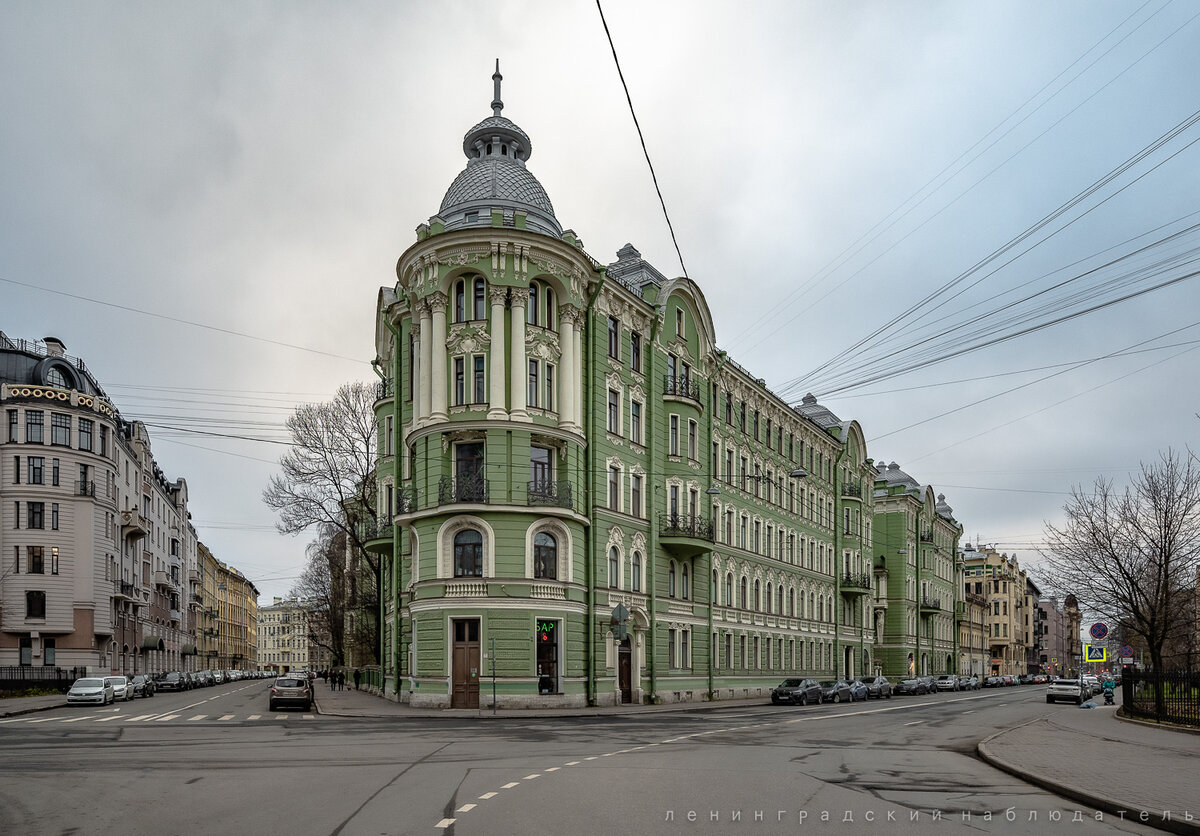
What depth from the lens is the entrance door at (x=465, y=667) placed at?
35531mm

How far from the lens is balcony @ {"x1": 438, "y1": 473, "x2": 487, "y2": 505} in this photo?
35.8 metres

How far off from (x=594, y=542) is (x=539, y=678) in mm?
5697

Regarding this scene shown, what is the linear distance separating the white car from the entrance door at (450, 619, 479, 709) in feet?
55.2

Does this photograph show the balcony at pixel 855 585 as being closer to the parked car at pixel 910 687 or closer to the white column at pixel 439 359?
the parked car at pixel 910 687

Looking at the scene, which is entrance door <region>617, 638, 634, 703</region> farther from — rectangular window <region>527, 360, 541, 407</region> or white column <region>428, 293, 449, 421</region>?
white column <region>428, 293, 449, 421</region>

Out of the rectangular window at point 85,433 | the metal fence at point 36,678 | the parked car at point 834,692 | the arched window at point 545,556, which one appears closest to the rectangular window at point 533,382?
the arched window at point 545,556

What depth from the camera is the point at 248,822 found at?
1088 cm

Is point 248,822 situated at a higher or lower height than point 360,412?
lower

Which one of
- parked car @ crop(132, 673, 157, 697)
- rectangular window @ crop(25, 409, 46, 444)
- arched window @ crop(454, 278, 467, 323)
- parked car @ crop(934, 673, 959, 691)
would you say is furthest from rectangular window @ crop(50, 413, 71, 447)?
parked car @ crop(934, 673, 959, 691)

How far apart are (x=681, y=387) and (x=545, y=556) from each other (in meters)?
12.8

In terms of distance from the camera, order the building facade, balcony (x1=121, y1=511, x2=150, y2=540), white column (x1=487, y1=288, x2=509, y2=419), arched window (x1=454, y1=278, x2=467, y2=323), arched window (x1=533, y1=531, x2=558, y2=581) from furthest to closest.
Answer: the building facade → balcony (x1=121, y1=511, x2=150, y2=540) → arched window (x1=454, y1=278, x2=467, y2=323) → arched window (x1=533, y1=531, x2=558, y2=581) → white column (x1=487, y1=288, x2=509, y2=419)

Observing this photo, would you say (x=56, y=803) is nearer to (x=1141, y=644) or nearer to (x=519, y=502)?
(x=519, y=502)

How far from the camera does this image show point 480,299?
124ft

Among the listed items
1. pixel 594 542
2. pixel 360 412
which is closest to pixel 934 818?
pixel 594 542
